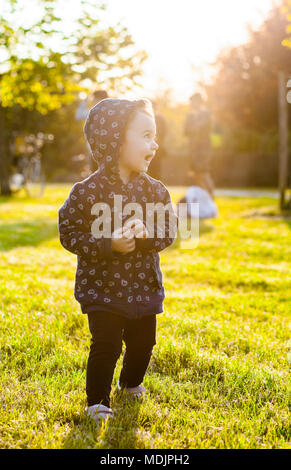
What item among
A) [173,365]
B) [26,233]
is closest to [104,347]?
[173,365]

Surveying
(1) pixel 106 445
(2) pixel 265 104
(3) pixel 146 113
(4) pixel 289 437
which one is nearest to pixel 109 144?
(3) pixel 146 113

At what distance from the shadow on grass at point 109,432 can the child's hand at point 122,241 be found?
0.71 m

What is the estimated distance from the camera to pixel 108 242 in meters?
2.23

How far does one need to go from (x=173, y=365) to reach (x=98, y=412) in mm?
738

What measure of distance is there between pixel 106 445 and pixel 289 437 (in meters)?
0.75

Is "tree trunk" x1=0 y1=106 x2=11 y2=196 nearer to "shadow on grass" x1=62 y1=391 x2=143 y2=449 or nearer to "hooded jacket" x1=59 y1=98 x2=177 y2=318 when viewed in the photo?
"hooded jacket" x1=59 y1=98 x2=177 y2=318

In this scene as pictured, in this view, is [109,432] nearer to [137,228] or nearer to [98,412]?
[98,412]

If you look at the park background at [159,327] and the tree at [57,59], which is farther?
the tree at [57,59]

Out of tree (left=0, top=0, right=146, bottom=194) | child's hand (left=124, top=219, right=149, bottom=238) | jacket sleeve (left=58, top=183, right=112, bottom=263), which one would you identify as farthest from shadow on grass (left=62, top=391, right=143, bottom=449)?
→ tree (left=0, top=0, right=146, bottom=194)

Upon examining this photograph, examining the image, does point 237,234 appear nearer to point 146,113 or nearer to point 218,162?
point 146,113

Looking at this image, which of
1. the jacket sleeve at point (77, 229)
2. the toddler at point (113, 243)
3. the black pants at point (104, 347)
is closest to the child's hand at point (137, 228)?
the toddler at point (113, 243)

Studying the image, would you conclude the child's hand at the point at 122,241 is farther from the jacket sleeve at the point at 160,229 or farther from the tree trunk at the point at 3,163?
the tree trunk at the point at 3,163

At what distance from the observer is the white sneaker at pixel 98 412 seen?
Answer: 2.26m

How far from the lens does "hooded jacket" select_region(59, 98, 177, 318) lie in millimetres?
2305
